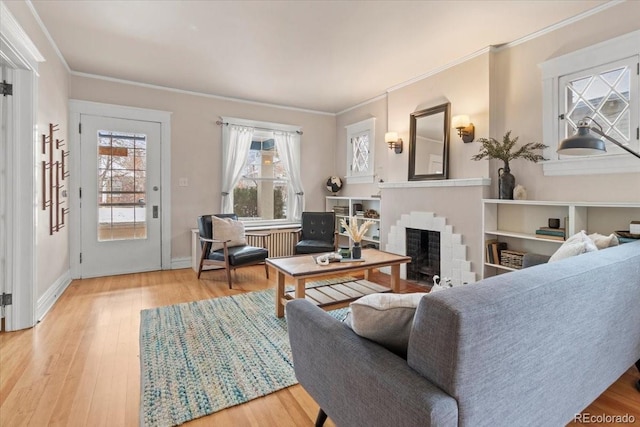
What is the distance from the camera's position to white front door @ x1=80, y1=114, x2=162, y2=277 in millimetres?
4242

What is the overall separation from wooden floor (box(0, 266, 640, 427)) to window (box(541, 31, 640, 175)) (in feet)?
5.44

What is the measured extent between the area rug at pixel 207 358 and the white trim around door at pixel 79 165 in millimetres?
1851

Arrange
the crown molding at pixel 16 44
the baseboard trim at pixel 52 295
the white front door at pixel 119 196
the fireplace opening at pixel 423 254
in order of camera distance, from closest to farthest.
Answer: the crown molding at pixel 16 44, the baseboard trim at pixel 52 295, the fireplace opening at pixel 423 254, the white front door at pixel 119 196

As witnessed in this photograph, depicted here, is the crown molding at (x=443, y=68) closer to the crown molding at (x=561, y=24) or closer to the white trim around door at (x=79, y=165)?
the crown molding at (x=561, y=24)

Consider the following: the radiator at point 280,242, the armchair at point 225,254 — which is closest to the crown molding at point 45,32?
the armchair at point 225,254

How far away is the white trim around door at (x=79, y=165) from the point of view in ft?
13.5

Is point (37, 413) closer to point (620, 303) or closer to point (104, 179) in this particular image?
point (620, 303)

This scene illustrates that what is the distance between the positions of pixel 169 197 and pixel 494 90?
4.40m

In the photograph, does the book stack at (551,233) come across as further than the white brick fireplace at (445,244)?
No

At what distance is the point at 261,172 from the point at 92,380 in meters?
3.92

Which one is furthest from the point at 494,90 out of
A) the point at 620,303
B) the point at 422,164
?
the point at 620,303

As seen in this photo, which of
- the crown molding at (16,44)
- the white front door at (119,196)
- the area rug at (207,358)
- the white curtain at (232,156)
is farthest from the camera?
the white curtain at (232,156)

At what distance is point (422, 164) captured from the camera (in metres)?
4.17

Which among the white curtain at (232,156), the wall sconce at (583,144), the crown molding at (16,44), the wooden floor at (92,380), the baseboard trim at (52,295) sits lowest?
the wooden floor at (92,380)
